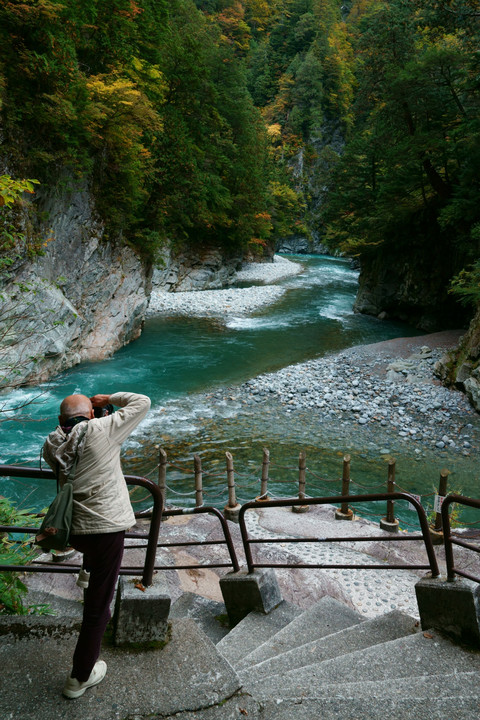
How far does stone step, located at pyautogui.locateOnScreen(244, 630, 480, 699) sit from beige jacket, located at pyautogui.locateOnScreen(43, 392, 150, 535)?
1105 mm

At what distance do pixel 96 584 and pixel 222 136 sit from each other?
34.5 m

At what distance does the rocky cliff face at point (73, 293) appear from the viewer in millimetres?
11711

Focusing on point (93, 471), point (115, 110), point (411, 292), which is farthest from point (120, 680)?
point (411, 292)

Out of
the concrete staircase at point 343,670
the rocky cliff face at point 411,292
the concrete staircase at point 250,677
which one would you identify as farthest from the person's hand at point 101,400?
the rocky cliff face at point 411,292

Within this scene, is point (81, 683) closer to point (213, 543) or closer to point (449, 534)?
point (213, 543)

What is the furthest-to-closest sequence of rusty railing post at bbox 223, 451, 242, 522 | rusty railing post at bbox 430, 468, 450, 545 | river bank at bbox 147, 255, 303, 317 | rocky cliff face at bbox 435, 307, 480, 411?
river bank at bbox 147, 255, 303, 317 < rocky cliff face at bbox 435, 307, 480, 411 < rusty railing post at bbox 223, 451, 242, 522 < rusty railing post at bbox 430, 468, 450, 545

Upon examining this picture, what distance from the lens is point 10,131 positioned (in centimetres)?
1073

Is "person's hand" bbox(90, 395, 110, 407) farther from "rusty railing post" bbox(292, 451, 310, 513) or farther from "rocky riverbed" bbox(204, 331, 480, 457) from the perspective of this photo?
"rocky riverbed" bbox(204, 331, 480, 457)

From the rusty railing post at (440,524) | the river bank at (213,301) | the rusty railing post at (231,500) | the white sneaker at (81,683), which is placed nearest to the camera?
the white sneaker at (81,683)

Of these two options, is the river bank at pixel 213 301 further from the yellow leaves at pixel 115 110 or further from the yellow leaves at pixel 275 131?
the yellow leaves at pixel 275 131

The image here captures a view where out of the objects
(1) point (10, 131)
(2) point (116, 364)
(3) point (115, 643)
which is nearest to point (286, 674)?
(3) point (115, 643)

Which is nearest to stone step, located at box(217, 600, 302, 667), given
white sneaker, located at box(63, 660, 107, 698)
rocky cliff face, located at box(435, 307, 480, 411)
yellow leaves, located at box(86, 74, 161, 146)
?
white sneaker, located at box(63, 660, 107, 698)

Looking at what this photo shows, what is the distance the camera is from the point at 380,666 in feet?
7.82

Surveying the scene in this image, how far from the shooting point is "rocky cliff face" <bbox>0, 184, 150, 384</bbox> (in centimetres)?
1171
